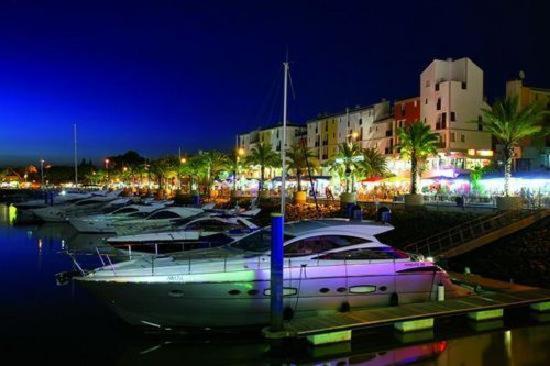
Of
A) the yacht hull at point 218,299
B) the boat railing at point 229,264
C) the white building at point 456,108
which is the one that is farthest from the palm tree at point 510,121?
the white building at point 456,108

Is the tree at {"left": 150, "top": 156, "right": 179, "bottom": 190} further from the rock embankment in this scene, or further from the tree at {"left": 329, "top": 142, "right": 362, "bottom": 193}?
the rock embankment

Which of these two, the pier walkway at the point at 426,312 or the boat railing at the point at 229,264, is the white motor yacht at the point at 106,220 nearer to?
the boat railing at the point at 229,264

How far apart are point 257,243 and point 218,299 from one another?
2.88 meters

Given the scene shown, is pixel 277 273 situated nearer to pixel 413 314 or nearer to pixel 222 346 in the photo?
pixel 222 346

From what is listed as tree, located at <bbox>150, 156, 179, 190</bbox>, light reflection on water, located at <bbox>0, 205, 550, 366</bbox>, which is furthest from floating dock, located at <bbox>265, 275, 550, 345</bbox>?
Answer: tree, located at <bbox>150, 156, 179, 190</bbox>

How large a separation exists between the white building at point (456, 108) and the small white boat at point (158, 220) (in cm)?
3598

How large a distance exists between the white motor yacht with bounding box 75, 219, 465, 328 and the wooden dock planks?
706 millimetres

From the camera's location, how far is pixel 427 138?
171ft

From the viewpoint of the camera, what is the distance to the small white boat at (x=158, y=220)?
39.7m

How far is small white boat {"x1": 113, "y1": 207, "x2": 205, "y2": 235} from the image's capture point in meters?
39.7

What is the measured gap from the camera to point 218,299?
16.1 metres

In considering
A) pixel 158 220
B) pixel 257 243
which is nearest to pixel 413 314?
pixel 257 243

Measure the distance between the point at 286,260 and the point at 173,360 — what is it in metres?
4.35

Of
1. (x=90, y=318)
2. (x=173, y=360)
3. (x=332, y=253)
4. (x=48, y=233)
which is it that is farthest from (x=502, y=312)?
(x=48, y=233)
